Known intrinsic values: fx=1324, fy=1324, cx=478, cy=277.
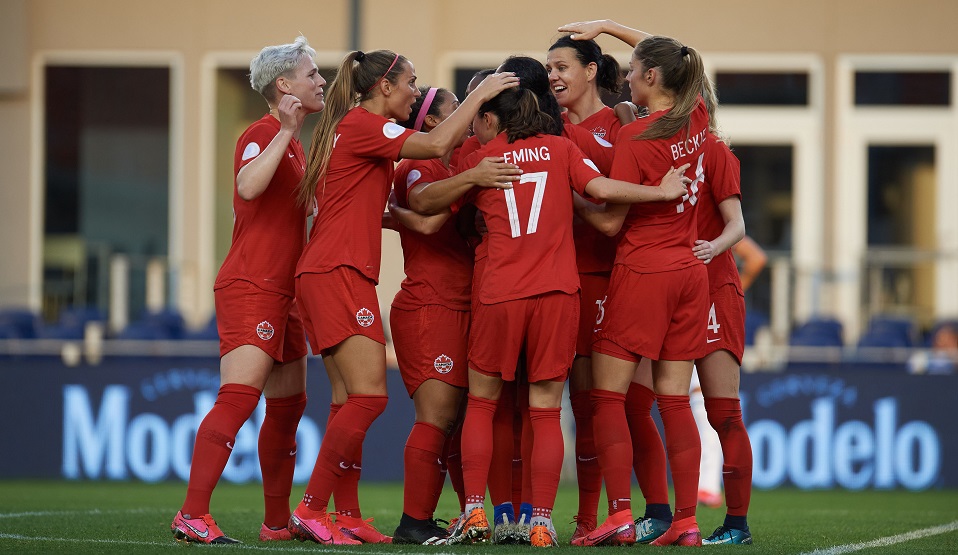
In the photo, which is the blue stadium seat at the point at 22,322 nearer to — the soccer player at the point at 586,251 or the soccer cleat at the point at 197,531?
the soccer cleat at the point at 197,531

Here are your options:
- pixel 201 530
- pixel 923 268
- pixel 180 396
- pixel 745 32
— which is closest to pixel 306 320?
pixel 201 530

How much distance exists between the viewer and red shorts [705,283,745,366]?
5.23 m

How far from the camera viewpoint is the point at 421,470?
5.14 metres

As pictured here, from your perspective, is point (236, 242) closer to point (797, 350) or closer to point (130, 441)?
point (130, 441)

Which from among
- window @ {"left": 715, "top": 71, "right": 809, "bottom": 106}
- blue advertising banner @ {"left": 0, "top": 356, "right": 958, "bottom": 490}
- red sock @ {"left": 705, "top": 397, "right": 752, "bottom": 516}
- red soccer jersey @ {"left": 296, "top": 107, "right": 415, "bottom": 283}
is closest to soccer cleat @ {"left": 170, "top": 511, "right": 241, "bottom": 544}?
red soccer jersey @ {"left": 296, "top": 107, "right": 415, "bottom": 283}

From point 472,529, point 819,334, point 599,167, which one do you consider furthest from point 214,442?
point 819,334

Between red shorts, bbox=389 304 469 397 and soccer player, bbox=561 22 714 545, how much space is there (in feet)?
1.77

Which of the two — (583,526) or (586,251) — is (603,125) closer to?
(586,251)

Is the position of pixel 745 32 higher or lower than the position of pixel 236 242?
higher

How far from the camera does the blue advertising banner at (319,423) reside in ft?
33.0

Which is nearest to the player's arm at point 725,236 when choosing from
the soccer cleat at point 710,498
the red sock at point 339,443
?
the red sock at point 339,443

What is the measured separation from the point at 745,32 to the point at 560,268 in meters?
10.2

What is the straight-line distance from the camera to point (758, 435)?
10.1m

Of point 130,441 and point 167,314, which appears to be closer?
point 130,441
